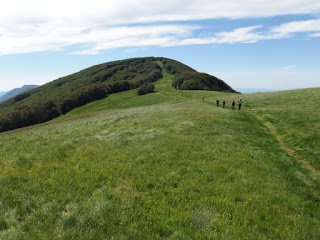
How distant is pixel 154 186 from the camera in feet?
44.9

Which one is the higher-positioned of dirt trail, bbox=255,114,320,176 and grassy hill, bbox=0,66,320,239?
grassy hill, bbox=0,66,320,239

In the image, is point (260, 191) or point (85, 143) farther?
point (85, 143)

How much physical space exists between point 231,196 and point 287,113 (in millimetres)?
36634

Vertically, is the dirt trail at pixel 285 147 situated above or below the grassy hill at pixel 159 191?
below

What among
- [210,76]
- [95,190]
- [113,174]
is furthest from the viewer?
[210,76]

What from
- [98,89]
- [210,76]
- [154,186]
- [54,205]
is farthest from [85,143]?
[210,76]

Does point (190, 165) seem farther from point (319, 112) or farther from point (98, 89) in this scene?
point (98, 89)

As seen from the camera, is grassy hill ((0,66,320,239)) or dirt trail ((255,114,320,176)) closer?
grassy hill ((0,66,320,239))

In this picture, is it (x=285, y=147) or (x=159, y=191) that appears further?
(x=285, y=147)

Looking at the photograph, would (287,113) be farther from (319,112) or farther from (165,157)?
(165,157)

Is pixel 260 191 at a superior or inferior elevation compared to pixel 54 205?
inferior

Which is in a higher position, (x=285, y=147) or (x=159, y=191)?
(x=159, y=191)

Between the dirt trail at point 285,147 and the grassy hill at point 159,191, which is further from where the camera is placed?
the dirt trail at point 285,147

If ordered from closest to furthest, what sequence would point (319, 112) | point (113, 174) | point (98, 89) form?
point (113, 174) → point (319, 112) → point (98, 89)
